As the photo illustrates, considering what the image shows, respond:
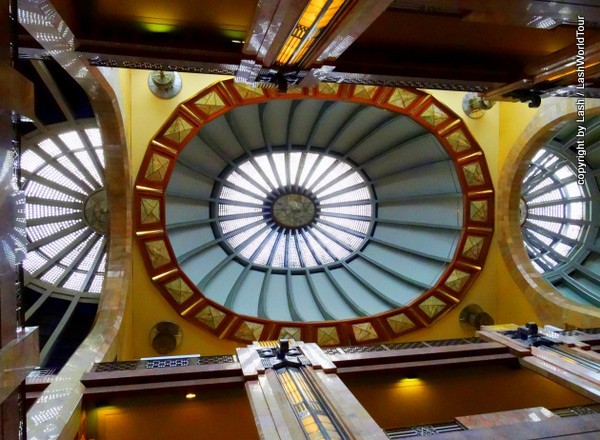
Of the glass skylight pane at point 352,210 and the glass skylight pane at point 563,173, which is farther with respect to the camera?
the glass skylight pane at point 352,210

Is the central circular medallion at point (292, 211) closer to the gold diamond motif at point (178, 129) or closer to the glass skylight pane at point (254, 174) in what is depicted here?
the glass skylight pane at point (254, 174)

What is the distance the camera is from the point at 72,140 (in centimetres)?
992

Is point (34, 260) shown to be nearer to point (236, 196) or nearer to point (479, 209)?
point (236, 196)

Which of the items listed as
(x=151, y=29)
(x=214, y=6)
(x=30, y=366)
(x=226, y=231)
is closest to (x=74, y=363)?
(x=30, y=366)

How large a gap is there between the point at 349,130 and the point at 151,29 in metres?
7.94

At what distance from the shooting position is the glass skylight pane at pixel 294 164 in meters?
13.4

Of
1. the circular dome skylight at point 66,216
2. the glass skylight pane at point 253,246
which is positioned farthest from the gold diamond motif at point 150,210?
the glass skylight pane at point 253,246

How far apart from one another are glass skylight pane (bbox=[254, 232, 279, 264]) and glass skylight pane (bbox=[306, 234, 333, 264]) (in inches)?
40.2

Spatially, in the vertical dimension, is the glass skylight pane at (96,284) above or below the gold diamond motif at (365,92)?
below

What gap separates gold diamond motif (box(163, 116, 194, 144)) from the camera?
9.61 m

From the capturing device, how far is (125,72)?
29.7ft

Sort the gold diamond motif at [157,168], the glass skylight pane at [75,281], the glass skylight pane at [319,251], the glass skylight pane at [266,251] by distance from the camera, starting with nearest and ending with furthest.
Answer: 1. the gold diamond motif at [157,168]
2. the glass skylight pane at [75,281]
3. the glass skylight pane at [266,251]
4. the glass skylight pane at [319,251]

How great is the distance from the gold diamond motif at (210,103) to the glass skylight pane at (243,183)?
3.21 meters

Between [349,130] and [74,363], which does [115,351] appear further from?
[349,130]
